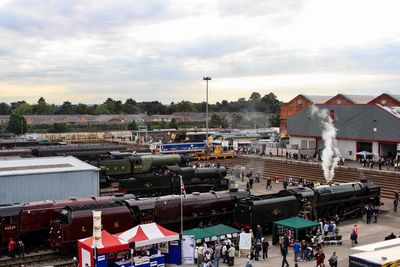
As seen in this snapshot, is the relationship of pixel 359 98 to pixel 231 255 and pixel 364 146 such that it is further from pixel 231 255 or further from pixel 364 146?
pixel 231 255

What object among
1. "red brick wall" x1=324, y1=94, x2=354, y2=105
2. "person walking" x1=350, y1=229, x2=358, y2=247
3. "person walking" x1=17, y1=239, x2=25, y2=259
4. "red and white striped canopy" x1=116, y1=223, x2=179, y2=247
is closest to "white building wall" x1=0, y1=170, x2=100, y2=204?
"person walking" x1=17, y1=239, x2=25, y2=259

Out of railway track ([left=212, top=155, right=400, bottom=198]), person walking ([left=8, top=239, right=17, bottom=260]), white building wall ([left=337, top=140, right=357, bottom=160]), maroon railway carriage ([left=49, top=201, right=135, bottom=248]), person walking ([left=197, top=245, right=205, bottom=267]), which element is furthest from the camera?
white building wall ([left=337, top=140, right=357, bottom=160])

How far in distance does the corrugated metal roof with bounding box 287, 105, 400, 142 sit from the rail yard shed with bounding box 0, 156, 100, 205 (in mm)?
31059

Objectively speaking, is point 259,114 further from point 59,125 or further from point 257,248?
point 257,248

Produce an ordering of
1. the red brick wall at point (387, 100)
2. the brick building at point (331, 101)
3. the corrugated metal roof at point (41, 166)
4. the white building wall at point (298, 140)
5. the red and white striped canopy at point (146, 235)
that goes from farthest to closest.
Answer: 1. the brick building at point (331, 101)
2. the red brick wall at point (387, 100)
3. the white building wall at point (298, 140)
4. the corrugated metal roof at point (41, 166)
5. the red and white striped canopy at point (146, 235)

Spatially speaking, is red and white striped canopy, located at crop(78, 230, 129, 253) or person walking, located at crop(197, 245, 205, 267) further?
person walking, located at crop(197, 245, 205, 267)

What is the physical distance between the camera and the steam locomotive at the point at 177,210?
20.5m

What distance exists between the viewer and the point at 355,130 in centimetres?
5084

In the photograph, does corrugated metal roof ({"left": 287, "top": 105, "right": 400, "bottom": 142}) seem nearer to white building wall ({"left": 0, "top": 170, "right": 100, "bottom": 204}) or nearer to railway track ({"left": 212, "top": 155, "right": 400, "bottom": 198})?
railway track ({"left": 212, "top": 155, "right": 400, "bottom": 198})

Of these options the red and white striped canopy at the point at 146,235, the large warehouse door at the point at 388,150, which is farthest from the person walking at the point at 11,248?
the large warehouse door at the point at 388,150

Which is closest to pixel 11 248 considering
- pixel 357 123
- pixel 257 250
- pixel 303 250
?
pixel 257 250

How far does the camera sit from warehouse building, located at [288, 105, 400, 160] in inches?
1873

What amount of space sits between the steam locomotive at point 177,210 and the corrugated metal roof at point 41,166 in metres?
5.18

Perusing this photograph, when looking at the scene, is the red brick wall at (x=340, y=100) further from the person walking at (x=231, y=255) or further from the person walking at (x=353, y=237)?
the person walking at (x=231, y=255)
